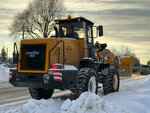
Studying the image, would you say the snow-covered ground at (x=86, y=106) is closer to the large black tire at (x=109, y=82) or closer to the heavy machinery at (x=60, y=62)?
the heavy machinery at (x=60, y=62)

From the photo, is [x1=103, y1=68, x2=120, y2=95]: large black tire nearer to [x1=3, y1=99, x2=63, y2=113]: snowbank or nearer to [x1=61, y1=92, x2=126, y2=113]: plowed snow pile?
[x1=3, y1=99, x2=63, y2=113]: snowbank

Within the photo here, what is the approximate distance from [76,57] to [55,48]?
4.12ft

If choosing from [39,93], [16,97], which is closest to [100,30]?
[39,93]

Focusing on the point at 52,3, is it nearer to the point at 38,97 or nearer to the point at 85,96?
the point at 38,97

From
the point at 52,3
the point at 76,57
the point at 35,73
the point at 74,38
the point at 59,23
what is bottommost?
the point at 35,73

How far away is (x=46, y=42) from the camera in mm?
6906

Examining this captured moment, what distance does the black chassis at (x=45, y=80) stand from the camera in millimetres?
6549

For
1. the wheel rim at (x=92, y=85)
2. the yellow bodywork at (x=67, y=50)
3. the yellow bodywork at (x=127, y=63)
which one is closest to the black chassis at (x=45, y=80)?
the yellow bodywork at (x=67, y=50)

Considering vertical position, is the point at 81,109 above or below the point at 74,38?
below

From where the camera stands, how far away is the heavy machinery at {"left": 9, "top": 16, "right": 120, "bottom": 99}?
6.66m

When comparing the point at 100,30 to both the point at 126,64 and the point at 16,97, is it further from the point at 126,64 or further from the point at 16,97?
the point at 126,64

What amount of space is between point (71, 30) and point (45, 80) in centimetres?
290

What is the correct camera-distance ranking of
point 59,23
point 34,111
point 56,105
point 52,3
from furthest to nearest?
point 52,3
point 59,23
point 56,105
point 34,111

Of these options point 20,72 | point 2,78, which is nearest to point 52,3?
point 2,78
